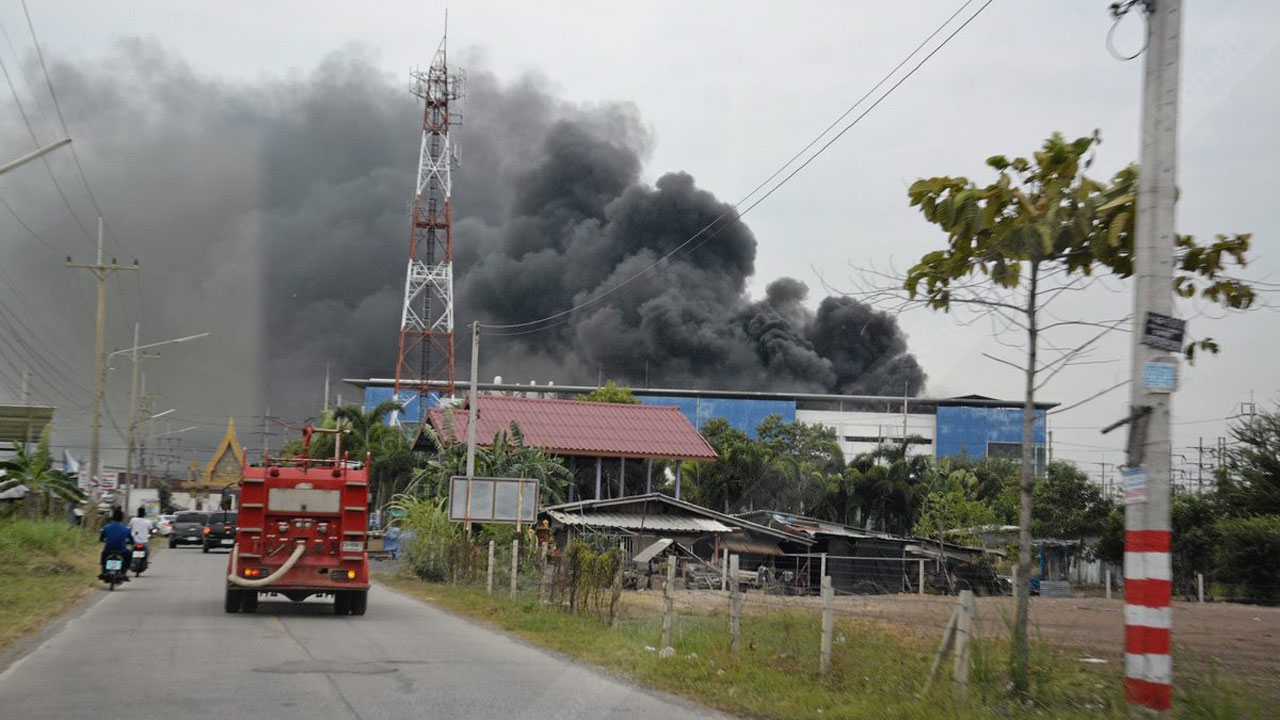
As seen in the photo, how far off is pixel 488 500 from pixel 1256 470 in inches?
1066

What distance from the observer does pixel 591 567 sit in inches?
800

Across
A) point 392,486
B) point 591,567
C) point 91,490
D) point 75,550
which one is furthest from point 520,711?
point 392,486

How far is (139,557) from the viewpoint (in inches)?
1139

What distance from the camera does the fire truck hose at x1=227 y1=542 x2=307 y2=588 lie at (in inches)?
750

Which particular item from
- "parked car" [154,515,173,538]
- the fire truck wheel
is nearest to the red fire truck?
the fire truck wheel

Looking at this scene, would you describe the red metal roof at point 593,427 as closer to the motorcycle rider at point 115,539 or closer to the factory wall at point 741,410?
the motorcycle rider at point 115,539

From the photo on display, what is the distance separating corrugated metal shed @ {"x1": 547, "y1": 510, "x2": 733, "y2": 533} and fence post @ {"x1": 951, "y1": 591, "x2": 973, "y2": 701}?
27399 millimetres

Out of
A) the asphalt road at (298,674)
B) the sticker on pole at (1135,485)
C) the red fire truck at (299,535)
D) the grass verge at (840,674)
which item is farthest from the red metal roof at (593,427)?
the sticker on pole at (1135,485)

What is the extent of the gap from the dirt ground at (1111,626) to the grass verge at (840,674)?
1.41 feet

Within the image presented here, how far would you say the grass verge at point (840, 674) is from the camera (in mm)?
9922

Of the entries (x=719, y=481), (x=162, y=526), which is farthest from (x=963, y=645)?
(x=162, y=526)

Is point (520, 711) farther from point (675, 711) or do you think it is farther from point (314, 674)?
point (314, 674)

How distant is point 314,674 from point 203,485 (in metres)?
126

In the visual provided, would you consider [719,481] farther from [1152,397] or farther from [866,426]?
[1152,397]
